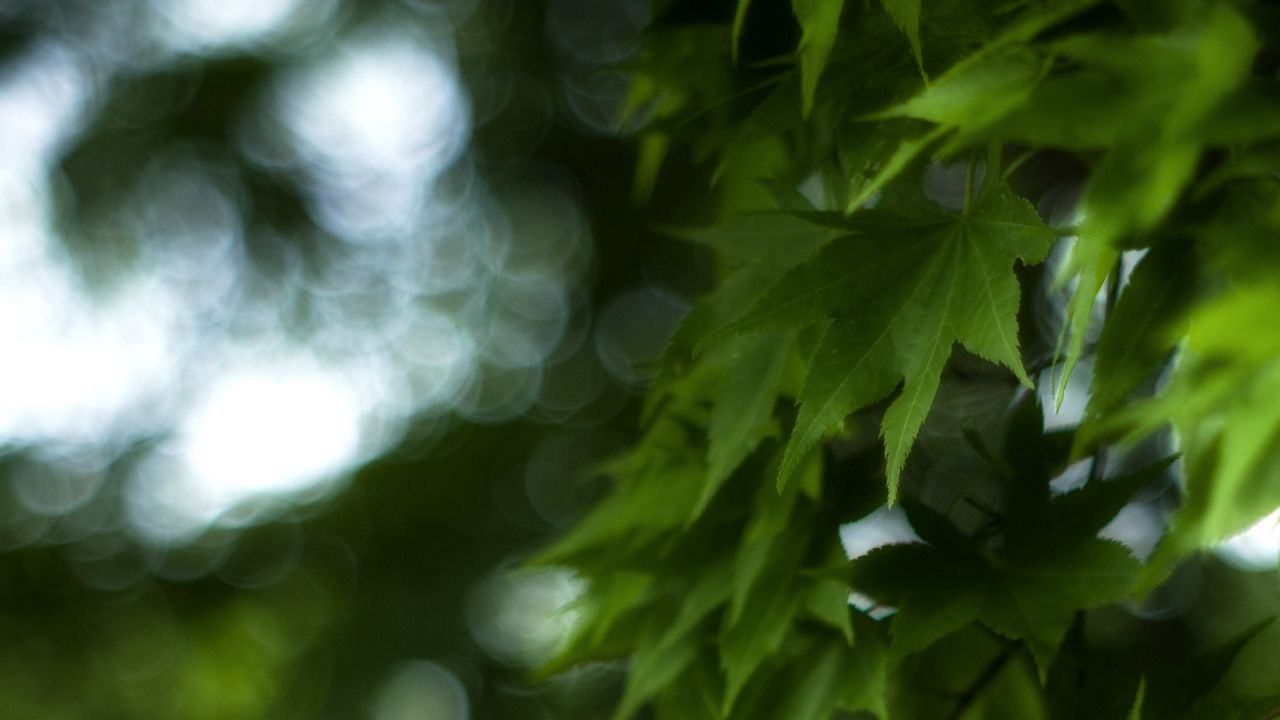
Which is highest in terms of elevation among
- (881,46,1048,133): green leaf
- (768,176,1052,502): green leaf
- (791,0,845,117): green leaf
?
(791,0,845,117): green leaf

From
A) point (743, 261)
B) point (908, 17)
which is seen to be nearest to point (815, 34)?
point (908, 17)

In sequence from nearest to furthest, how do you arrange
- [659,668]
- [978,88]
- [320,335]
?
1. [978,88]
2. [659,668]
3. [320,335]

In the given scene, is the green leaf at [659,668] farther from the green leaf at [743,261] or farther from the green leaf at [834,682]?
the green leaf at [743,261]

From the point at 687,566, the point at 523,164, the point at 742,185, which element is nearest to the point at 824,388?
the point at 687,566

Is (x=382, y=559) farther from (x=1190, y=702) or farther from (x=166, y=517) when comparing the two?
(x=1190, y=702)

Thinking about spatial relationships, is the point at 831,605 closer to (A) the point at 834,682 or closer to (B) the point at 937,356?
(A) the point at 834,682

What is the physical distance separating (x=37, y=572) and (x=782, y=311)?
3235 mm

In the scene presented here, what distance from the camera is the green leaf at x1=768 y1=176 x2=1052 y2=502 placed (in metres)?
0.54

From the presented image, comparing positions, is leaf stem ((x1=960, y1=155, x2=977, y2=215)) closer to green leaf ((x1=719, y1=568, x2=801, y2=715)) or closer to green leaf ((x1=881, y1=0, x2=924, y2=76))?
green leaf ((x1=881, y1=0, x2=924, y2=76))

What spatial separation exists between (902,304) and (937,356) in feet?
0.14

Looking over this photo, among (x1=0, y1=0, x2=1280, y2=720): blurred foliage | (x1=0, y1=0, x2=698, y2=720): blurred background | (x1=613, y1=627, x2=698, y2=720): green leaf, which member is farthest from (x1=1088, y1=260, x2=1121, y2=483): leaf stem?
(x1=0, y1=0, x2=698, y2=720): blurred background

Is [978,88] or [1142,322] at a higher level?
[978,88]

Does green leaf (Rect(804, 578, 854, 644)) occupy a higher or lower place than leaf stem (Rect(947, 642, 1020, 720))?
higher

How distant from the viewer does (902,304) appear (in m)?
0.58
